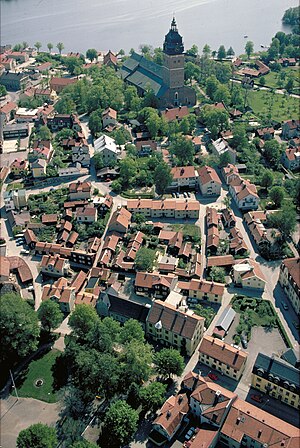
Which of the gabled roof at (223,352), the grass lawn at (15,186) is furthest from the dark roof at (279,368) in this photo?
the grass lawn at (15,186)

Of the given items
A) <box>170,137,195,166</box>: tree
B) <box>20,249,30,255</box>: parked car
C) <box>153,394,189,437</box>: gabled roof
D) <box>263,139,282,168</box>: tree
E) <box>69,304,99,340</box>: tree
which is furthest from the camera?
<box>263,139,282,168</box>: tree

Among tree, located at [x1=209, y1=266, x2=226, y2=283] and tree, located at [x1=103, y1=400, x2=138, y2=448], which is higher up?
tree, located at [x1=209, y1=266, x2=226, y2=283]

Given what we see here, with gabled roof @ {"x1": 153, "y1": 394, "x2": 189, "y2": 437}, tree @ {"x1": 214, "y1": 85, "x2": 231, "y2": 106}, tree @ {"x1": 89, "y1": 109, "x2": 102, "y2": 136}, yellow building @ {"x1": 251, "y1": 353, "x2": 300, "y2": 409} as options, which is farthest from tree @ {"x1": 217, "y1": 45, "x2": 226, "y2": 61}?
gabled roof @ {"x1": 153, "y1": 394, "x2": 189, "y2": 437}

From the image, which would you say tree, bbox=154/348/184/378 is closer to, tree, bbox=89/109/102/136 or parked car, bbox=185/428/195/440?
parked car, bbox=185/428/195/440

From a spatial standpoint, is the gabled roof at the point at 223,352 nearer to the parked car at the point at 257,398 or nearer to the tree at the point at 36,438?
the parked car at the point at 257,398

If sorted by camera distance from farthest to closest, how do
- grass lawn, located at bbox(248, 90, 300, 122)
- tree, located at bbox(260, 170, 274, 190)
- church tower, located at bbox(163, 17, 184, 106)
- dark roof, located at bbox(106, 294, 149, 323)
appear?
church tower, located at bbox(163, 17, 184, 106) < grass lawn, located at bbox(248, 90, 300, 122) < tree, located at bbox(260, 170, 274, 190) < dark roof, located at bbox(106, 294, 149, 323)

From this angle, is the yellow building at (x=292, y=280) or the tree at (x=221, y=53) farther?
the tree at (x=221, y=53)

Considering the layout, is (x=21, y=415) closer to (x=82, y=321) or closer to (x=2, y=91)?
(x=82, y=321)

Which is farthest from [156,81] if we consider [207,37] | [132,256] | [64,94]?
[207,37]
